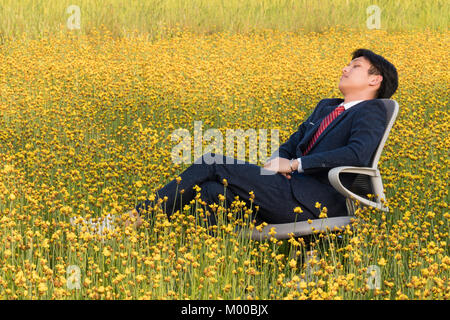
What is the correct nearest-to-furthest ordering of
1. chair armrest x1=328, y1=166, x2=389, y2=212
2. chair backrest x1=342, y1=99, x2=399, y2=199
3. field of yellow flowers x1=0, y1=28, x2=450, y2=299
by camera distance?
field of yellow flowers x1=0, y1=28, x2=450, y2=299 → chair armrest x1=328, y1=166, x2=389, y2=212 → chair backrest x1=342, y1=99, x2=399, y2=199

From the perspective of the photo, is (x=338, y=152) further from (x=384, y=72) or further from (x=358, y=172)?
(x=384, y=72)

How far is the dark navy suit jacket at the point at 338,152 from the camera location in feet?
12.2

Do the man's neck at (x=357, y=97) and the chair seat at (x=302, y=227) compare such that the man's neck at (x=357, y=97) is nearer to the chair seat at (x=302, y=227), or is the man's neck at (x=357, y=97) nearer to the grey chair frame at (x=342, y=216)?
the grey chair frame at (x=342, y=216)

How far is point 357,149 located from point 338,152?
105mm

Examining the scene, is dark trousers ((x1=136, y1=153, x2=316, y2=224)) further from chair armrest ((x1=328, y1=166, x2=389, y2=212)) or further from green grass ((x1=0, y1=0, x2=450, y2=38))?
green grass ((x1=0, y1=0, x2=450, y2=38))

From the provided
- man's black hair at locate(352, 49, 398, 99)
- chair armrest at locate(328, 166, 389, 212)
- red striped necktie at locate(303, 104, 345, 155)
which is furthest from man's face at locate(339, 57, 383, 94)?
chair armrest at locate(328, 166, 389, 212)

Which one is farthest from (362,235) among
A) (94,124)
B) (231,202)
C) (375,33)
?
(375,33)

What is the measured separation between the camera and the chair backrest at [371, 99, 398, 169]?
383cm

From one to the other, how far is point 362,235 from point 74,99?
13.4ft

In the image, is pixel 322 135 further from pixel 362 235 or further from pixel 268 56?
pixel 268 56

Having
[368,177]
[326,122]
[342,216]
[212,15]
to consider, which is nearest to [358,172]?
[368,177]

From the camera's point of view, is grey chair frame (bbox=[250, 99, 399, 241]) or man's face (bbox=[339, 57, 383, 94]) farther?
man's face (bbox=[339, 57, 383, 94])

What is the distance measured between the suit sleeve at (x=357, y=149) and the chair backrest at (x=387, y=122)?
0.9 inches

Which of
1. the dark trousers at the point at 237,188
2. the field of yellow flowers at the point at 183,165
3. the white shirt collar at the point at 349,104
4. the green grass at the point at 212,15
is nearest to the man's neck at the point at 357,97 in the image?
→ the white shirt collar at the point at 349,104
